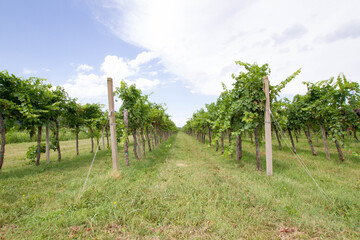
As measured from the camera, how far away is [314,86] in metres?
9.77

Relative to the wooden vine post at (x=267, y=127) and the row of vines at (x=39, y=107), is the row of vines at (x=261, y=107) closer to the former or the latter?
the wooden vine post at (x=267, y=127)

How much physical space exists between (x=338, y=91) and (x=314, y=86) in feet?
6.91

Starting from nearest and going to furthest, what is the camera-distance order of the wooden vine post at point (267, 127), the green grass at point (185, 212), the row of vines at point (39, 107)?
the green grass at point (185, 212)
the wooden vine post at point (267, 127)
the row of vines at point (39, 107)

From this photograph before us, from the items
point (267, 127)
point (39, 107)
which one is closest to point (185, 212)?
point (267, 127)

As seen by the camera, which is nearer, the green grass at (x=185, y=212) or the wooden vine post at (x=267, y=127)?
the green grass at (x=185, y=212)

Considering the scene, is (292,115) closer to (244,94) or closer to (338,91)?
(338,91)

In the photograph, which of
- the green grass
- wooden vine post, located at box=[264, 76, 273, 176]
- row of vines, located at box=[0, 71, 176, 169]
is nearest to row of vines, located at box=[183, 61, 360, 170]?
wooden vine post, located at box=[264, 76, 273, 176]

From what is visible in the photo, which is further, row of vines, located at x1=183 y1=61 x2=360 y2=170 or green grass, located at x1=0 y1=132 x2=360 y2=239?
row of vines, located at x1=183 y1=61 x2=360 y2=170

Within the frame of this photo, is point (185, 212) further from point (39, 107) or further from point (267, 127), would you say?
point (39, 107)

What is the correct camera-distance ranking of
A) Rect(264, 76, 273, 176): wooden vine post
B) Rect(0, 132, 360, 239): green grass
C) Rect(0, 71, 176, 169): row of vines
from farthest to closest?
Rect(0, 71, 176, 169): row of vines, Rect(264, 76, 273, 176): wooden vine post, Rect(0, 132, 360, 239): green grass

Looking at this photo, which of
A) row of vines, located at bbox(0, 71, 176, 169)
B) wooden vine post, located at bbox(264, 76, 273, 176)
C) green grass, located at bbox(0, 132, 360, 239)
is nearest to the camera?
green grass, located at bbox(0, 132, 360, 239)

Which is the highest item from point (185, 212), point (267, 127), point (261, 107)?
point (261, 107)

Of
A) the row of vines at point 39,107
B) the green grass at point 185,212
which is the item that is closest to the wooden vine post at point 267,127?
the green grass at point 185,212

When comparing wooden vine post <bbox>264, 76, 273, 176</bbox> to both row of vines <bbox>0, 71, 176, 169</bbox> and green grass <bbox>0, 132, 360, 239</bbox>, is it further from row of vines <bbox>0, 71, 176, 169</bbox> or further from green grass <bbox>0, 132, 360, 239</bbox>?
row of vines <bbox>0, 71, 176, 169</bbox>
